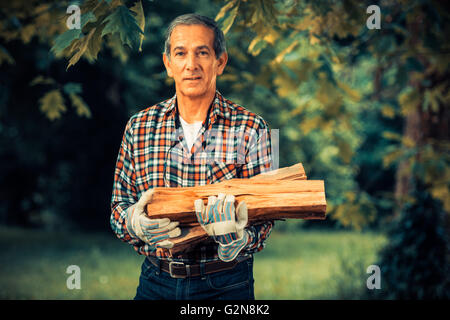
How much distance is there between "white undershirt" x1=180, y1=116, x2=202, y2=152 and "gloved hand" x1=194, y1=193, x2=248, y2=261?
501 millimetres

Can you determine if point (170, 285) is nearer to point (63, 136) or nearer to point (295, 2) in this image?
point (295, 2)

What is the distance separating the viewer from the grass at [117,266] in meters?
8.63

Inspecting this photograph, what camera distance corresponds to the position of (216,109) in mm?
2779

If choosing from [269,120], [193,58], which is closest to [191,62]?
[193,58]

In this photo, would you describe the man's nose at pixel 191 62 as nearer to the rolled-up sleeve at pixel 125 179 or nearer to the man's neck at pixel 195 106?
the man's neck at pixel 195 106

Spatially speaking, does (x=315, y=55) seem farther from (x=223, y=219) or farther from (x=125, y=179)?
(x=223, y=219)

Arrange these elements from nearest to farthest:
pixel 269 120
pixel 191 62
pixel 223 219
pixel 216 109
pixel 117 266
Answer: pixel 223 219 < pixel 191 62 < pixel 216 109 < pixel 117 266 < pixel 269 120

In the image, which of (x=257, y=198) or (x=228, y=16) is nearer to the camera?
(x=257, y=198)

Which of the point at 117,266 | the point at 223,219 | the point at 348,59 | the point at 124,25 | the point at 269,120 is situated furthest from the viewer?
the point at 269,120

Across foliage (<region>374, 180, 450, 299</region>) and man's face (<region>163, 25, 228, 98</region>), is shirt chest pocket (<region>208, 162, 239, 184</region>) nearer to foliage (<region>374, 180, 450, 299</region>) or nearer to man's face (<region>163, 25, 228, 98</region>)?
man's face (<region>163, 25, 228, 98</region>)

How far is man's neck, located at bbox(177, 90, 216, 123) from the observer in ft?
9.12

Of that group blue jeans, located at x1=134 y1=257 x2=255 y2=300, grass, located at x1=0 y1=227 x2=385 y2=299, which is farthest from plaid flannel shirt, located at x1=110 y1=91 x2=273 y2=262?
grass, located at x1=0 y1=227 x2=385 y2=299

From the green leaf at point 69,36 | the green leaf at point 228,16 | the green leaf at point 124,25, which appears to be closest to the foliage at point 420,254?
the green leaf at point 228,16

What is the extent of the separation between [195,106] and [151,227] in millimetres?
730
